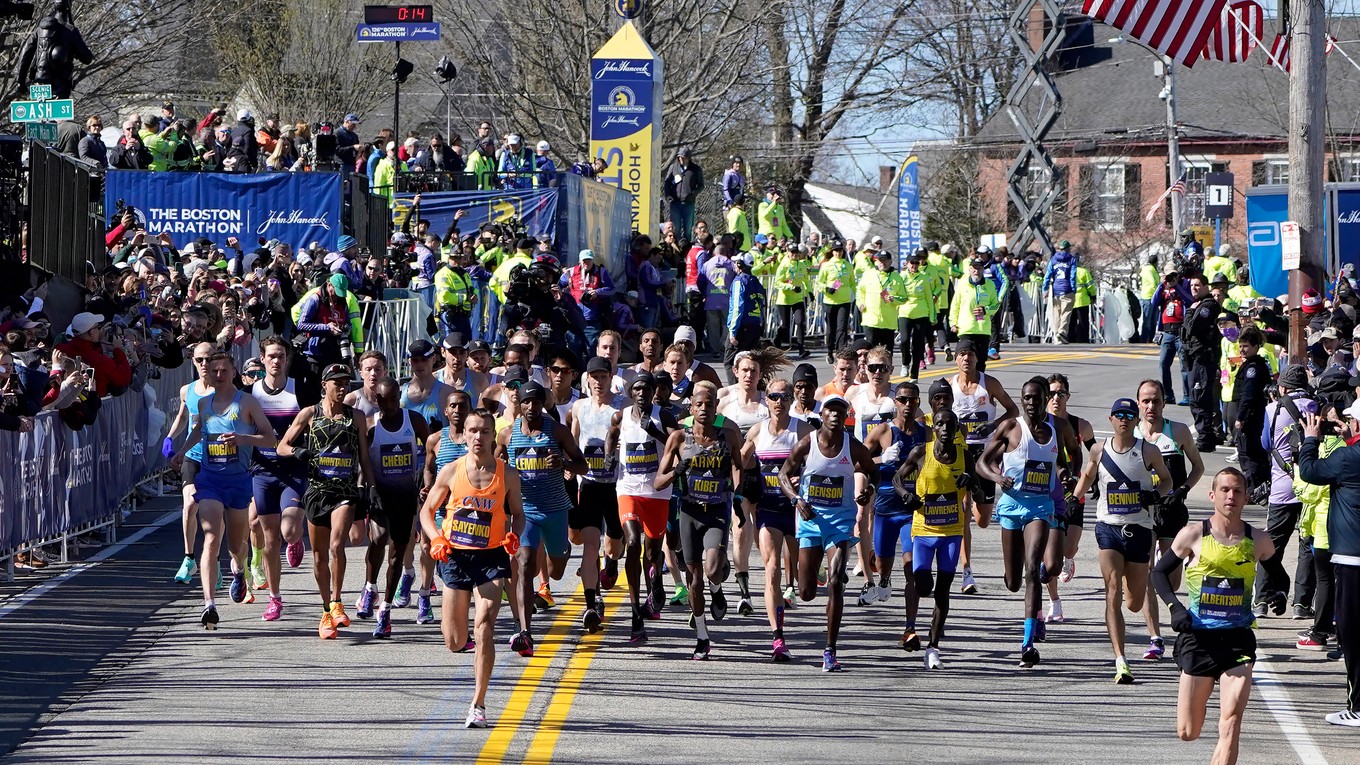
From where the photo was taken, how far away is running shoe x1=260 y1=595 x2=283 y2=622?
520 inches

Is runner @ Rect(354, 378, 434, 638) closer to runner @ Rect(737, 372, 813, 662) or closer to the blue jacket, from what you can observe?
runner @ Rect(737, 372, 813, 662)

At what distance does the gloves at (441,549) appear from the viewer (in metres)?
10.4

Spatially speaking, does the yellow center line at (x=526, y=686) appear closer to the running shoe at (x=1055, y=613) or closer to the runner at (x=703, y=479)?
the runner at (x=703, y=479)

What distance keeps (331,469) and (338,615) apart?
1.00 m

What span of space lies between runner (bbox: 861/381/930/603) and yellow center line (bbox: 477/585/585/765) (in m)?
2.24

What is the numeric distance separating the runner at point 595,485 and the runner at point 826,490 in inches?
50.1

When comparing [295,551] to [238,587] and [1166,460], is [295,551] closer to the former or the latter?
[238,587]

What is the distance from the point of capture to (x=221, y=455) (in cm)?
1288

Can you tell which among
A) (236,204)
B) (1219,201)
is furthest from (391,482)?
(1219,201)

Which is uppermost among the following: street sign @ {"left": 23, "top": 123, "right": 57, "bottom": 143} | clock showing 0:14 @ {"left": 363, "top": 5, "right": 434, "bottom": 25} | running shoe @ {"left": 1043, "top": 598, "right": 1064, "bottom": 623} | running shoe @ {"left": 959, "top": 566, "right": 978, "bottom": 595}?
clock showing 0:14 @ {"left": 363, "top": 5, "right": 434, "bottom": 25}

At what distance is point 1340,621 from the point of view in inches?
427

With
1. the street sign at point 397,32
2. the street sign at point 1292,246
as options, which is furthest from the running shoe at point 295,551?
the street sign at point 397,32

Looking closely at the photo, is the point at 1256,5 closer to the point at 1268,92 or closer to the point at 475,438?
the point at 475,438

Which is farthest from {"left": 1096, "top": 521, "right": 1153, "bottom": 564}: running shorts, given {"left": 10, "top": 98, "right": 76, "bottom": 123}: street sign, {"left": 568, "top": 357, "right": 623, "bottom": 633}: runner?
{"left": 10, "top": 98, "right": 76, "bottom": 123}: street sign
